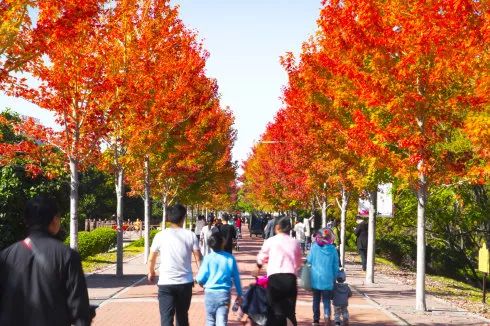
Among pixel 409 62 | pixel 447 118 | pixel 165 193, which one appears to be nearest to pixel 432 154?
pixel 447 118

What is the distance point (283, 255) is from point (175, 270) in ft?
5.94

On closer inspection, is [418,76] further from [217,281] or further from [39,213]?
[39,213]

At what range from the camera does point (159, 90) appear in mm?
23812

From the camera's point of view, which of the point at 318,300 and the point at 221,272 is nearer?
the point at 221,272

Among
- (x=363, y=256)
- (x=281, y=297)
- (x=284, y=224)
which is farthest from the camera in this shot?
(x=363, y=256)

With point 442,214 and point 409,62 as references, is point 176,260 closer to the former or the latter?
point 409,62

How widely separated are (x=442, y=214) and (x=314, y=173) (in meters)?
6.20

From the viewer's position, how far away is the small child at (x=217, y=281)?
26.7 ft

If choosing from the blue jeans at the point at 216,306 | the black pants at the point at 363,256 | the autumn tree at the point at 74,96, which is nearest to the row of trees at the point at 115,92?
the autumn tree at the point at 74,96

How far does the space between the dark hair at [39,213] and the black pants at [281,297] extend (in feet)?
16.2

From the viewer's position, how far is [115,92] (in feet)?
59.3

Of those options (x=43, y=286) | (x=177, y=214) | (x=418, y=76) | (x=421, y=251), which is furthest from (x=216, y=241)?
(x=421, y=251)

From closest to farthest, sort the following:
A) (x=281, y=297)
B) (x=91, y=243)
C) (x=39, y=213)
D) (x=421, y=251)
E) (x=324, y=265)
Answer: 1. (x=39, y=213)
2. (x=281, y=297)
3. (x=324, y=265)
4. (x=421, y=251)
5. (x=91, y=243)

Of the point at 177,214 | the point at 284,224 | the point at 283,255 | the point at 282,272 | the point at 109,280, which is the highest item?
the point at 177,214
